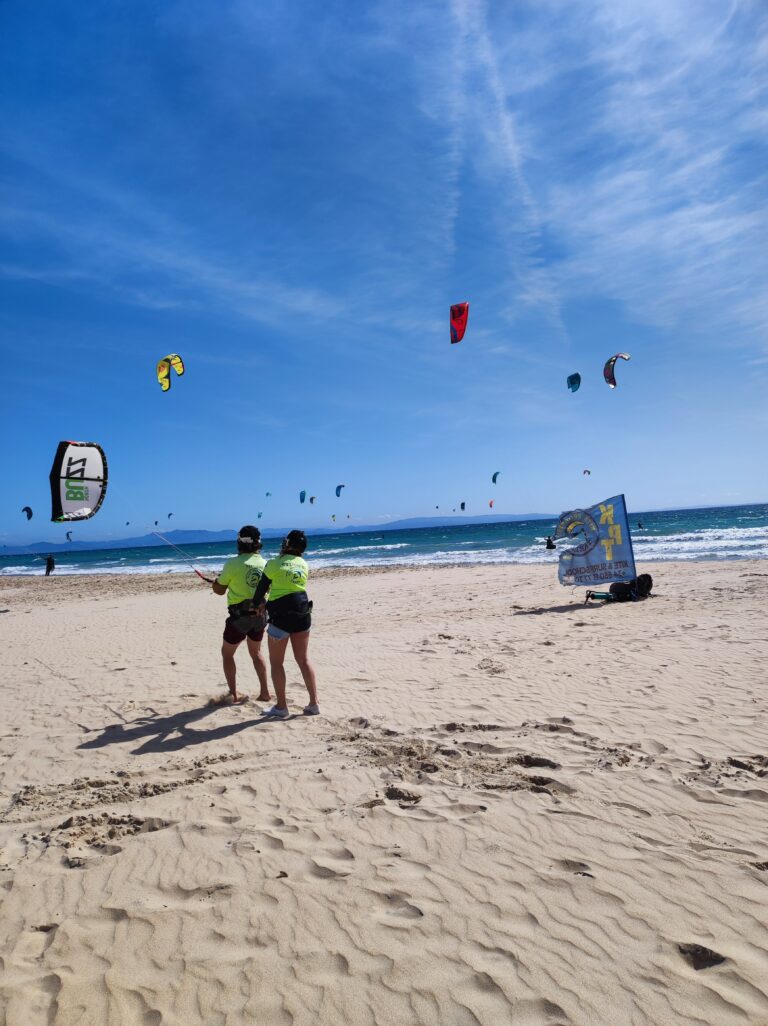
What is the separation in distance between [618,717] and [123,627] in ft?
36.2

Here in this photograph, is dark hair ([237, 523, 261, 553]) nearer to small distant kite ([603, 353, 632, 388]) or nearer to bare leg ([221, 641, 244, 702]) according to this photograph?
bare leg ([221, 641, 244, 702])

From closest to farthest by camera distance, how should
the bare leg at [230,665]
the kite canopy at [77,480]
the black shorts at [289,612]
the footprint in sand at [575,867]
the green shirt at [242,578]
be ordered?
1. the footprint in sand at [575,867]
2. the black shorts at [289,612]
3. the green shirt at [242,578]
4. the bare leg at [230,665]
5. the kite canopy at [77,480]

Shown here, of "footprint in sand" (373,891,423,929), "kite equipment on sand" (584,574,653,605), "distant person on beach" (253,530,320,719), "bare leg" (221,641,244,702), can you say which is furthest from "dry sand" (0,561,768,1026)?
"kite equipment on sand" (584,574,653,605)

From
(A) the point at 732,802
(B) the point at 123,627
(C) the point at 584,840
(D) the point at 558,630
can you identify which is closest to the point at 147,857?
(C) the point at 584,840

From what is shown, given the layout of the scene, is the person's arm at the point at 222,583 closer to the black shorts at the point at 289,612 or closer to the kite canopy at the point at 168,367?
the black shorts at the point at 289,612

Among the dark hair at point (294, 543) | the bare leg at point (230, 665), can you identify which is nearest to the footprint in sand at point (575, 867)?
the dark hair at point (294, 543)

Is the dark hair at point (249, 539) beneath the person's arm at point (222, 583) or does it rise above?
above

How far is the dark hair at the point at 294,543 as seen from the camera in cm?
543

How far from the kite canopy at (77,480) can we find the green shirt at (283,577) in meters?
3.57

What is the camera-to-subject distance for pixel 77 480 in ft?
25.0

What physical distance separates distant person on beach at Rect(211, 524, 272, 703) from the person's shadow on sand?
2.11 ft

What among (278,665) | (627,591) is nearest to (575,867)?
(278,665)

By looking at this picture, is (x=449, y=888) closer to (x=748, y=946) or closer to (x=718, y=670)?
(x=748, y=946)

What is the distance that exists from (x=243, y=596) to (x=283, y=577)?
72cm
